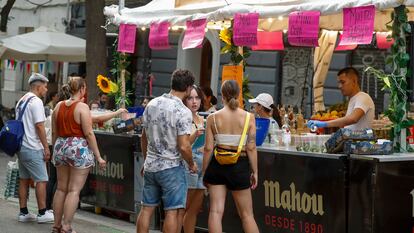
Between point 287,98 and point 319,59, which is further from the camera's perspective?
point 287,98

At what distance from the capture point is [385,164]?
8.67 m

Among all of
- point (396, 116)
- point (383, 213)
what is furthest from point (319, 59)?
point (383, 213)

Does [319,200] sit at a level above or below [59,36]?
below

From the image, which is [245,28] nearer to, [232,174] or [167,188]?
[232,174]

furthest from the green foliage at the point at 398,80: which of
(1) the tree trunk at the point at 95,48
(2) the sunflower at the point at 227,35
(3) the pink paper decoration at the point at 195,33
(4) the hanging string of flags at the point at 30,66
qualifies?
(4) the hanging string of flags at the point at 30,66

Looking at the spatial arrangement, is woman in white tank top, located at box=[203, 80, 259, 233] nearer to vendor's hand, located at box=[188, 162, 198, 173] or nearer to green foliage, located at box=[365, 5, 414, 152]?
vendor's hand, located at box=[188, 162, 198, 173]

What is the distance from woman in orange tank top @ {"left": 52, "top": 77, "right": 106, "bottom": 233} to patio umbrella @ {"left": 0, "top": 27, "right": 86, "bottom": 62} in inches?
456

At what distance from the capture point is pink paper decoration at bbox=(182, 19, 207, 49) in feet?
37.7

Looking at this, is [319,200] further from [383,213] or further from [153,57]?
[153,57]

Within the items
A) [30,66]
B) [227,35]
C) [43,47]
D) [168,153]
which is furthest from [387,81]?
[30,66]

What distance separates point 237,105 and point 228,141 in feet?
1.24

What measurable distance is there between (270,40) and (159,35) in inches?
81.0

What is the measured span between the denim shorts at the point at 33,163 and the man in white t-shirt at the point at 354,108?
321 cm

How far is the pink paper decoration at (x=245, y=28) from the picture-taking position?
10680 millimetres
